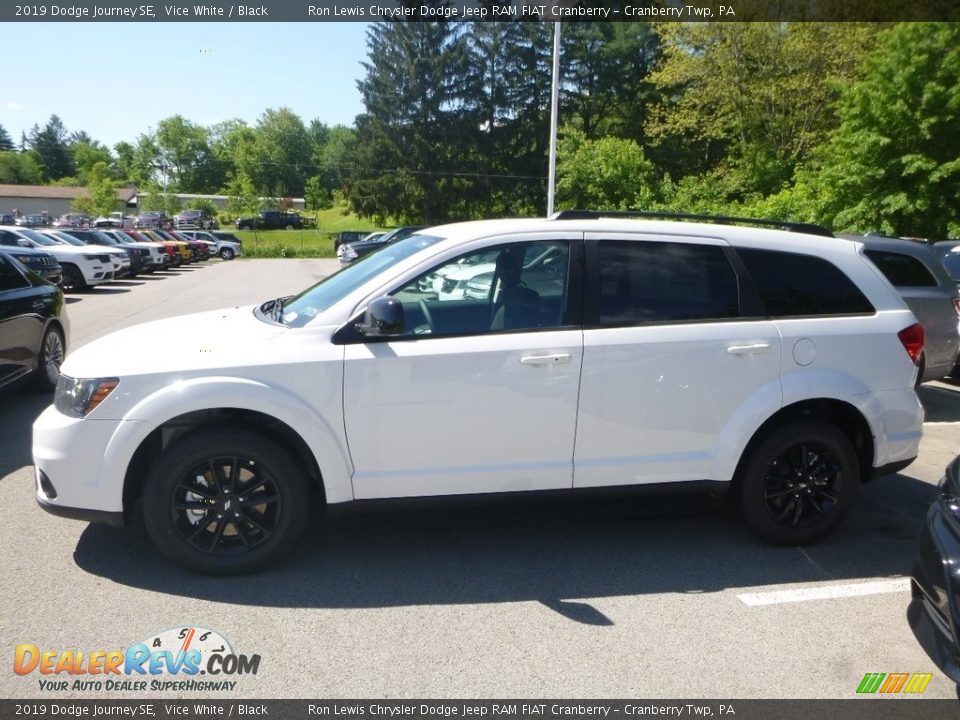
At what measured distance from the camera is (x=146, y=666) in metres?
3.50

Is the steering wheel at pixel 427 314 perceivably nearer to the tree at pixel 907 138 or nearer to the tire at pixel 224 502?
the tire at pixel 224 502

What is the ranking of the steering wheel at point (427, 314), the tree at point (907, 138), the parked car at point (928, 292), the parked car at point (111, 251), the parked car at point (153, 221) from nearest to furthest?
1. the steering wheel at point (427, 314)
2. the parked car at point (928, 292)
3. the tree at point (907, 138)
4. the parked car at point (111, 251)
5. the parked car at point (153, 221)

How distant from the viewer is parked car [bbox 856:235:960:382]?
8.44 meters

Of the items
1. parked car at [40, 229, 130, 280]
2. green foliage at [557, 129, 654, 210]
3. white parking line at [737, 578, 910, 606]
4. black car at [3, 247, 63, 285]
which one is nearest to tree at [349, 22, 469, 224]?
green foliage at [557, 129, 654, 210]

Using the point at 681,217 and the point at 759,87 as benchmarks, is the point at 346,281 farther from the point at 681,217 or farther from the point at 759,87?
the point at 759,87

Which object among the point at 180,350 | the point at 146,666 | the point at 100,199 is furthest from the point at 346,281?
the point at 100,199

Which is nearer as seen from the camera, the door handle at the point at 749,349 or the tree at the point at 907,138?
the door handle at the point at 749,349

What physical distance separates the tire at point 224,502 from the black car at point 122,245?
23940mm

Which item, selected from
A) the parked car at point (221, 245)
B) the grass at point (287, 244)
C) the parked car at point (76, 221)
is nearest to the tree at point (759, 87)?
the grass at point (287, 244)

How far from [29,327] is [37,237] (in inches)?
687

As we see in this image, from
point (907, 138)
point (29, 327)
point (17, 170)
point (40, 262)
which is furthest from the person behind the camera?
point (17, 170)

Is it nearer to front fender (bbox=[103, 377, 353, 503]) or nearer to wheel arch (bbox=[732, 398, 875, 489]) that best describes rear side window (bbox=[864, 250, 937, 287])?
wheel arch (bbox=[732, 398, 875, 489])

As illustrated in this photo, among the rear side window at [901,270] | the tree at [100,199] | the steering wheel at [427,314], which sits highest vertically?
the tree at [100,199]

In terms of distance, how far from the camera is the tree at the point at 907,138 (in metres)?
17.5
